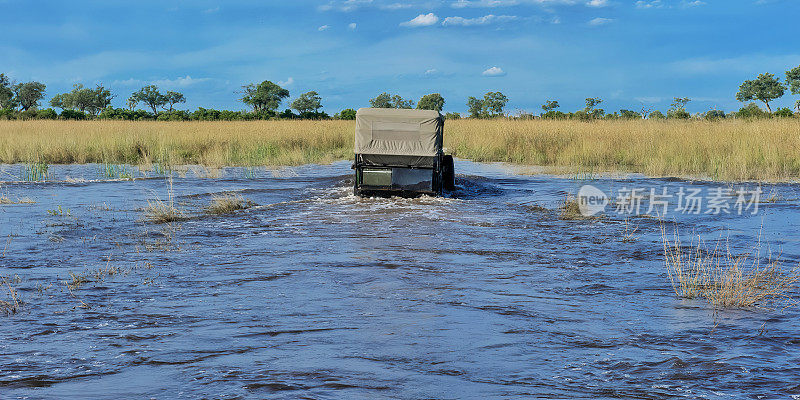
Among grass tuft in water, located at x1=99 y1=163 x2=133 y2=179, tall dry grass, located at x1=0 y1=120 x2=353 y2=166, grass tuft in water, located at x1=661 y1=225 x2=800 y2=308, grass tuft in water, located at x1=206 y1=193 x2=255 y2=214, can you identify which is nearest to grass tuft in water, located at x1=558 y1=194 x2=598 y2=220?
grass tuft in water, located at x1=661 y1=225 x2=800 y2=308

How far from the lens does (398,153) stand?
16.3 m

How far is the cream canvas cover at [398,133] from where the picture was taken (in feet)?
53.8

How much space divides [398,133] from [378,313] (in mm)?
10213

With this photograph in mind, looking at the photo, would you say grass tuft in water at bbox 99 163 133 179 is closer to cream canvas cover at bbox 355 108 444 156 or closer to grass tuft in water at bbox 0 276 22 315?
cream canvas cover at bbox 355 108 444 156

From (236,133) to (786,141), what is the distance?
2066 centimetres

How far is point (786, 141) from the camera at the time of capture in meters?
21.8

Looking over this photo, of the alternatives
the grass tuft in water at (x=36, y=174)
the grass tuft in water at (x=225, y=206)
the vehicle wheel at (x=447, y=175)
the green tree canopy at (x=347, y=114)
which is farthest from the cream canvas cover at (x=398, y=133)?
the green tree canopy at (x=347, y=114)

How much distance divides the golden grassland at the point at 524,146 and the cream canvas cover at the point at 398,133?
8.56 meters

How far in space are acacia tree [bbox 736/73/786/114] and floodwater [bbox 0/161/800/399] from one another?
212 feet

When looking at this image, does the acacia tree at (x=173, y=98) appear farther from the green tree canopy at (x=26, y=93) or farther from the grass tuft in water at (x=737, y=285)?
the grass tuft in water at (x=737, y=285)

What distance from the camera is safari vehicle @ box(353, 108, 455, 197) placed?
51.9 ft

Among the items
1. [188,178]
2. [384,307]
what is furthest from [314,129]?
[384,307]

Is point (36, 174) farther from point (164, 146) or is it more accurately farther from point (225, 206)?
point (225, 206)

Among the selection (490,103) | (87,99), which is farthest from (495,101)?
(87,99)
